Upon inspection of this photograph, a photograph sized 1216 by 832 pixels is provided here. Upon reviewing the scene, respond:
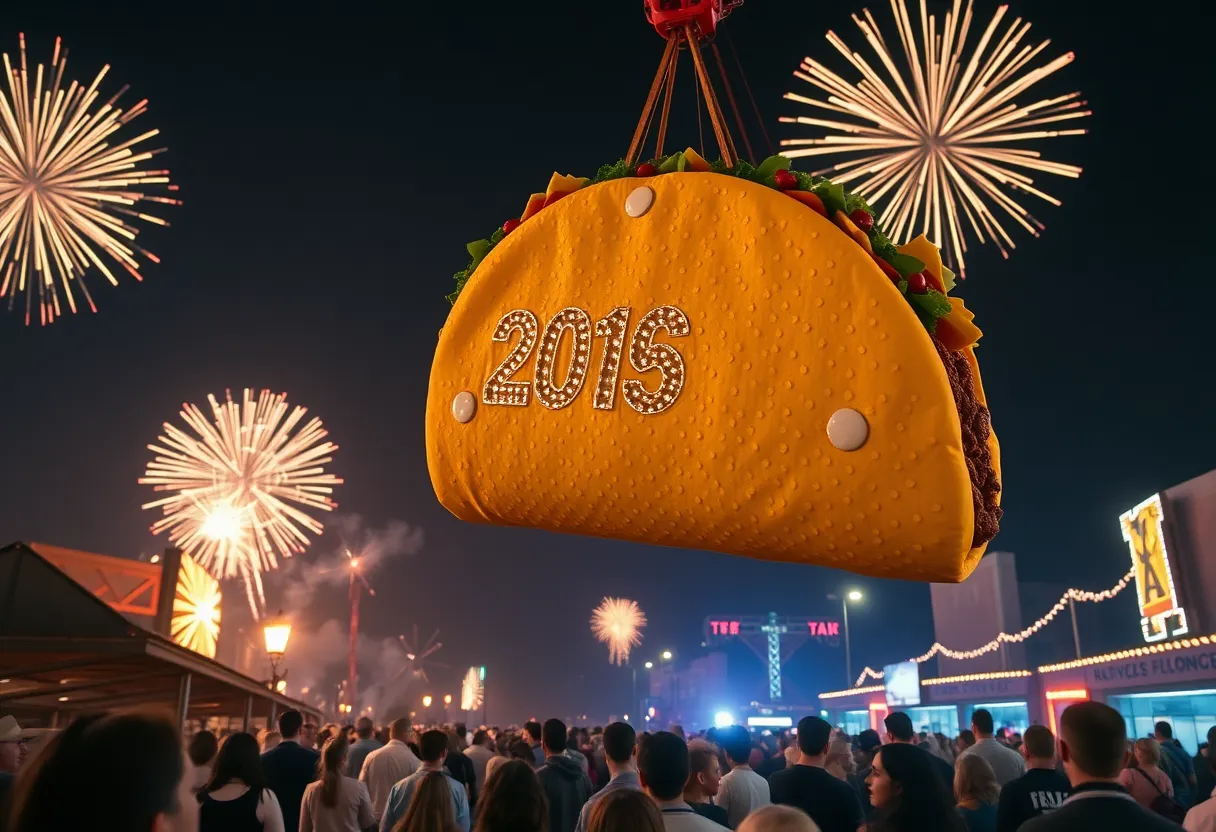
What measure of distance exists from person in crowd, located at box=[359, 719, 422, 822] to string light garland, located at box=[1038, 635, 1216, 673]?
1791 centimetres

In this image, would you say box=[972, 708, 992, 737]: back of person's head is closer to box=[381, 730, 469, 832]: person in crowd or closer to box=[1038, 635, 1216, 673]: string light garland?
box=[381, 730, 469, 832]: person in crowd

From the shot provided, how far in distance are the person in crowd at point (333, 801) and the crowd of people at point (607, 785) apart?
0.04 feet

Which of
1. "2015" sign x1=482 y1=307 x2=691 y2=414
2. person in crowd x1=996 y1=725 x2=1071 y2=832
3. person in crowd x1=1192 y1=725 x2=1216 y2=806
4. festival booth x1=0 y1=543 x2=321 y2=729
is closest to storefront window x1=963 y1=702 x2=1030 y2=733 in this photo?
person in crowd x1=1192 y1=725 x2=1216 y2=806

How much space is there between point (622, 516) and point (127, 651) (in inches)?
241

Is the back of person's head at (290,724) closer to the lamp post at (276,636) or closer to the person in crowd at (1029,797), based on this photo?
the person in crowd at (1029,797)

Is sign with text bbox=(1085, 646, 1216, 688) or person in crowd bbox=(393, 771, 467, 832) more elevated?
sign with text bbox=(1085, 646, 1216, 688)

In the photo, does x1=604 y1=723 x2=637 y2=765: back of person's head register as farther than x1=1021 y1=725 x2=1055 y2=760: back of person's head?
No

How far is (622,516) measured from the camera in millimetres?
2998

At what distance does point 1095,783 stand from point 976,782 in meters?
2.71

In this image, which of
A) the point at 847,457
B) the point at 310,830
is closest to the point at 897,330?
the point at 847,457

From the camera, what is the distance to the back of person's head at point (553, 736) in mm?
7195

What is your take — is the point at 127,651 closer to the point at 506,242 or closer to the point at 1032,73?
the point at 506,242

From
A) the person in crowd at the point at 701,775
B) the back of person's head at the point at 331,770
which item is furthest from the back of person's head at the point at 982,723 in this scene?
the back of person's head at the point at 331,770

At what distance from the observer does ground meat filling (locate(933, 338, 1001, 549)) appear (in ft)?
8.06
